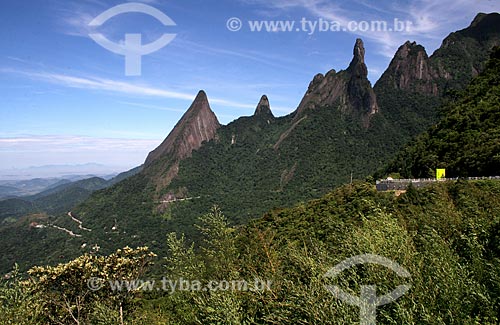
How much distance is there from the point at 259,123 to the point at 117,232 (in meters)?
64.8

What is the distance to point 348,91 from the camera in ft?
314

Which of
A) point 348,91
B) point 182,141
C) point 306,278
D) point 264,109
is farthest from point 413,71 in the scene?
point 306,278

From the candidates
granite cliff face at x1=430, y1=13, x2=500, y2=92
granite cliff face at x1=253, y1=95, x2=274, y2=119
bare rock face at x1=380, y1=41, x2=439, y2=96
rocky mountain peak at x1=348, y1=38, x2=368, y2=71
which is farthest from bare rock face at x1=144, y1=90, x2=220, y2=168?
granite cliff face at x1=430, y1=13, x2=500, y2=92

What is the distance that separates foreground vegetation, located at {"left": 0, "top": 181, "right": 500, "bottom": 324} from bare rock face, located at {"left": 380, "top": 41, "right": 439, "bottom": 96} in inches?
3545

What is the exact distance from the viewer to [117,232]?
78.1m

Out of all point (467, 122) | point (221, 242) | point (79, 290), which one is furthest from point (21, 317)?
point (467, 122)

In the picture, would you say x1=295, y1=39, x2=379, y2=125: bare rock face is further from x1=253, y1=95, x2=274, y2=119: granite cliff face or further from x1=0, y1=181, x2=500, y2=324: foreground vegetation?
x1=0, y1=181, x2=500, y2=324: foreground vegetation

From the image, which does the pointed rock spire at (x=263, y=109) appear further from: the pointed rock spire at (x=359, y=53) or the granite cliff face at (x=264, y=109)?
the pointed rock spire at (x=359, y=53)

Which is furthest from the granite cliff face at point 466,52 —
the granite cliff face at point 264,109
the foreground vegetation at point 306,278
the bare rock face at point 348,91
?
the foreground vegetation at point 306,278

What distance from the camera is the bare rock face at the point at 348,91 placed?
89062 millimetres

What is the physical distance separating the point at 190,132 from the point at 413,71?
66.9 meters

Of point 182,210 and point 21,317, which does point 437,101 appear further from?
point 21,317

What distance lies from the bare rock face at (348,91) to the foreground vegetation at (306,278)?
262ft

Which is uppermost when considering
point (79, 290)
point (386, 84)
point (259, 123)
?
point (386, 84)
